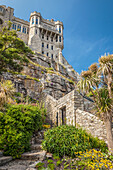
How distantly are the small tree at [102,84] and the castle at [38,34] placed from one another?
34.6 meters

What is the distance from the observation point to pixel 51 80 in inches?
744

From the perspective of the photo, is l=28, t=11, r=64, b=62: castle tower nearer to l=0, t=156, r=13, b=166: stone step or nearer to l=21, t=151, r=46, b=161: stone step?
l=21, t=151, r=46, b=161: stone step

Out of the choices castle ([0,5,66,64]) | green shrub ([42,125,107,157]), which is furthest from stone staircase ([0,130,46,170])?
castle ([0,5,66,64])

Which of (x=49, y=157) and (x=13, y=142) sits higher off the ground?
(x=13, y=142)

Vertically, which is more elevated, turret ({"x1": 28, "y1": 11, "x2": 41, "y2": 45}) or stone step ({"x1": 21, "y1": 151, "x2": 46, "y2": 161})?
turret ({"x1": 28, "y1": 11, "x2": 41, "y2": 45})

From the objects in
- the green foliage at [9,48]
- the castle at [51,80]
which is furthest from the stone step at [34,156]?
the green foliage at [9,48]

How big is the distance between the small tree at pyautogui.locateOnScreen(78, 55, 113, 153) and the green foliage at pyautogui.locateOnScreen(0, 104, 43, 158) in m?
3.41

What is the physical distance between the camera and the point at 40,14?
4766cm

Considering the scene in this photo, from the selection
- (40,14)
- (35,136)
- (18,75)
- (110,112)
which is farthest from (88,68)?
(40,14)

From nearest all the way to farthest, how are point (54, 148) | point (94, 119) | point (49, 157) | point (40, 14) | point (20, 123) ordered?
point (49, 157) → point (54, 148) → point (20, 123) → point (94, 119) → point (40, 14)

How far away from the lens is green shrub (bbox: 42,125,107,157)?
5.11 meters

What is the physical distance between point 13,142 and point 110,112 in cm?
468

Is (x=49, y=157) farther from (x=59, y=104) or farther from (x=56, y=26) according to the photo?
(x=56, y=26)

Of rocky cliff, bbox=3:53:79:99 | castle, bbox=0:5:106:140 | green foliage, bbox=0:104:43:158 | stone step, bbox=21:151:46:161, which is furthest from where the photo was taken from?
rocky cliff, bbox=3:53:79:99
